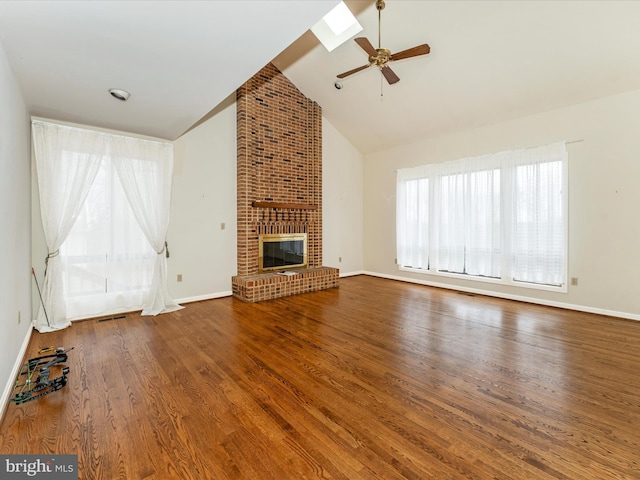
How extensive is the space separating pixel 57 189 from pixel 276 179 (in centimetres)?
320

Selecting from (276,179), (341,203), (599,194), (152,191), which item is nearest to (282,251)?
(276,179)

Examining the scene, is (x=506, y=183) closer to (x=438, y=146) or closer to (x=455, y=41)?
(x=438, y=146)

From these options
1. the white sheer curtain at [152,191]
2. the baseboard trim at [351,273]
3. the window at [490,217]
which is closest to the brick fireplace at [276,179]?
the baseboard trim at [351,273]

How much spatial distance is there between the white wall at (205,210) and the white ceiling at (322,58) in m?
0.58

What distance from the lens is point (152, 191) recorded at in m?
4.20

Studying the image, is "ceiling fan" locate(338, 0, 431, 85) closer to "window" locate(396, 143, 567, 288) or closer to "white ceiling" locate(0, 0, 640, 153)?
"white ceiling" locate(0, 0, 640, 153)

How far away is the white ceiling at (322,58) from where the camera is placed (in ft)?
5.99

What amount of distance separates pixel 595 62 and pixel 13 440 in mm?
6381

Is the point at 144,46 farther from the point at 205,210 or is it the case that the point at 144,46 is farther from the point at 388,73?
the point at 205,210

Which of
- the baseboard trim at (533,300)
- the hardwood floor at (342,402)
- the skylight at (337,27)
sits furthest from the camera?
the skylight at (337,27)

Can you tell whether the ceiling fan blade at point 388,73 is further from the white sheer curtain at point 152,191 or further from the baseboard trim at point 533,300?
the baseboard trim at point 533,300

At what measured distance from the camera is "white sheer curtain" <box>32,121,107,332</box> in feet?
11.4

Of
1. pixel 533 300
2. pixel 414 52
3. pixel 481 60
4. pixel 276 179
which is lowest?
pixel 533 300

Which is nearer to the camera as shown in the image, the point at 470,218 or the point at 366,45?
the point at 366,45
